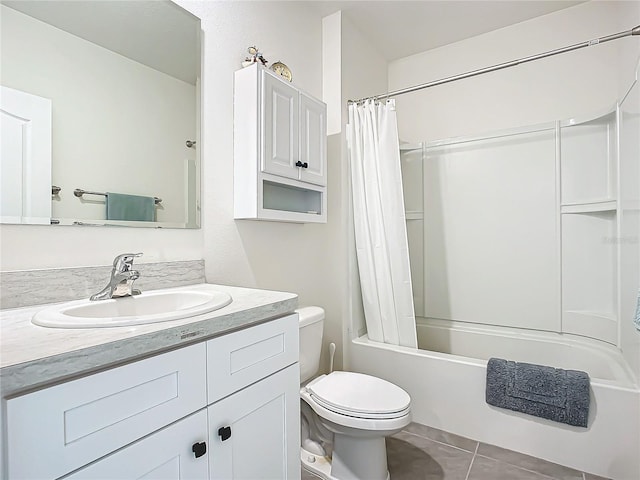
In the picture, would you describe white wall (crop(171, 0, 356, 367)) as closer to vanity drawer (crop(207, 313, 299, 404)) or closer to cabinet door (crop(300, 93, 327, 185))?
cabinet door (crop(300, 93, 327, 185))

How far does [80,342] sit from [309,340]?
45.3 inches

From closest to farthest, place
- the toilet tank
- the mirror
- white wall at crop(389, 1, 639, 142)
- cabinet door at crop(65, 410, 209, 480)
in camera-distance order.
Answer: cabinet door at crop(65, 410, 209, 480)
the mirror
the toilet tank
white wall at crop(389, 1, 639, 142)

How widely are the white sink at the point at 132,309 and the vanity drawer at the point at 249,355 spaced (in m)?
0.11

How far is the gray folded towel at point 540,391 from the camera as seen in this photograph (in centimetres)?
160

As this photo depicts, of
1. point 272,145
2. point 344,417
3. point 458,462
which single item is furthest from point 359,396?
point 272,145

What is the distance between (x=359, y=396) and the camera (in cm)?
157

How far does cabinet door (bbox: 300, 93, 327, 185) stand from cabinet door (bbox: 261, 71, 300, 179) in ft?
0.17

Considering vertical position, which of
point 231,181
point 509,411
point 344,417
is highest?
point 231,181

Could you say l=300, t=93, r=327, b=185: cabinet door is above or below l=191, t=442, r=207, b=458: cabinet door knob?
above

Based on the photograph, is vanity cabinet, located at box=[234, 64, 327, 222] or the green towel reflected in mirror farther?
vanity cabinet, located at box=[234, 64, 327, 222]

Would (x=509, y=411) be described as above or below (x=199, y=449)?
below

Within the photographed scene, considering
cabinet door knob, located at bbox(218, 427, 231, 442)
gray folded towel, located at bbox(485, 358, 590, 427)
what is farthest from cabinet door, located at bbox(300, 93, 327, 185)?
gray folded towel, located at bbox(485, 358, 590, 427)

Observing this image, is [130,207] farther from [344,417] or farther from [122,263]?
[344,417]

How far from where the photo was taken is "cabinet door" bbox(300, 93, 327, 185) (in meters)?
1.86
